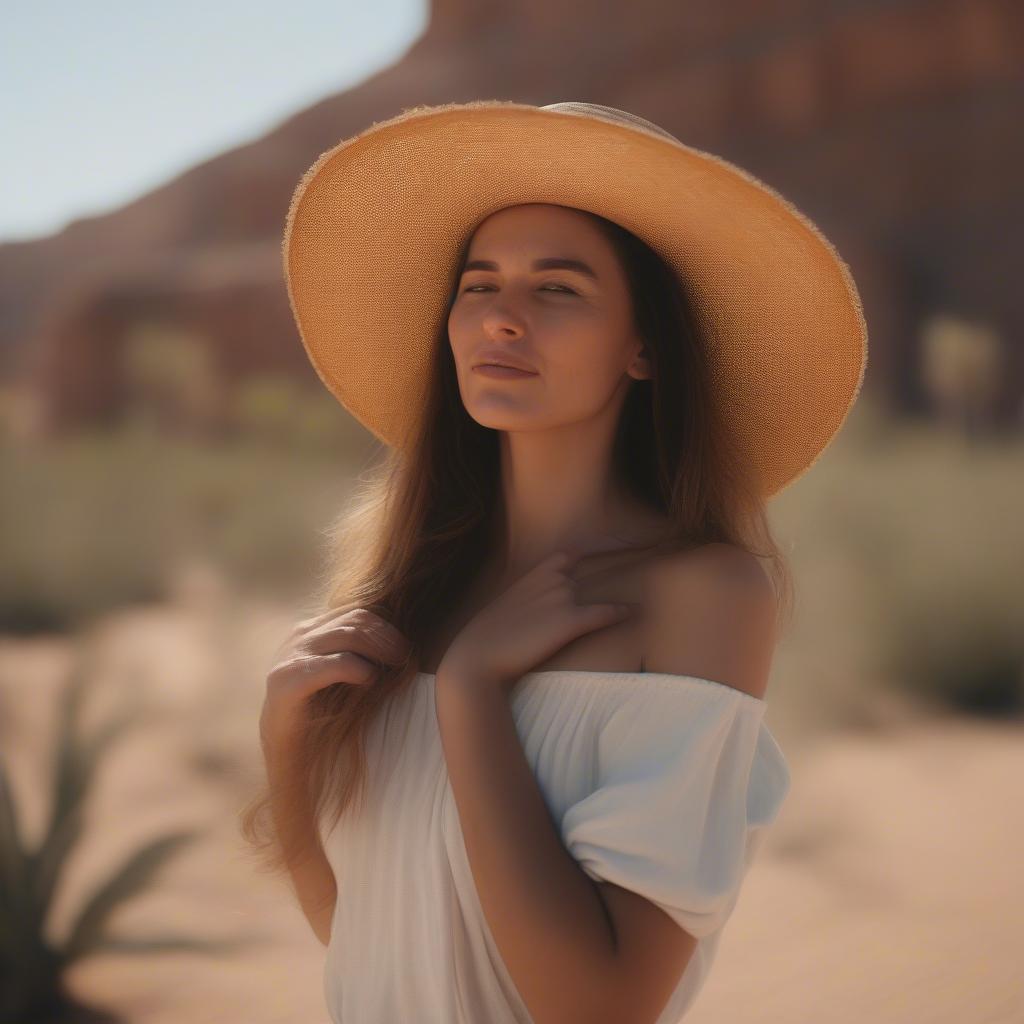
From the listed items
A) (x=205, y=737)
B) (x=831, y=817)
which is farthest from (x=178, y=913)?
(x=831, y=817)

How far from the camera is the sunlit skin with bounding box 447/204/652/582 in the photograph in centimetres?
168

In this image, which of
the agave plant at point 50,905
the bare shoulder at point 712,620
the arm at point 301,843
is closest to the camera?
the bare shoulder at point 712,620

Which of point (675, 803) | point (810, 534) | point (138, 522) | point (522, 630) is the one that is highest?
point (810, 534)

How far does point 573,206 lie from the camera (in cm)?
179

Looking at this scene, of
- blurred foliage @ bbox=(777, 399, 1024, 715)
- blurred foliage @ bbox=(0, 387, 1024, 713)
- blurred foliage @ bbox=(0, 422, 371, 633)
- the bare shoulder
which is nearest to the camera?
the bare shoulder

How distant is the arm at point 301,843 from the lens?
5.71 feet

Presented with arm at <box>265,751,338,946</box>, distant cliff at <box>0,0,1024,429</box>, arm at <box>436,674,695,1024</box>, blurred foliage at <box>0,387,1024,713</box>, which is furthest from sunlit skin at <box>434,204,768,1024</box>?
distant cliff at <box>0,0,1024,429</box>

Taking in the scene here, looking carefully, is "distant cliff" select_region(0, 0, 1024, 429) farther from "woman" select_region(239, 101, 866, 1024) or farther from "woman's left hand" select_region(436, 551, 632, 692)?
"woman's left hand" select_region(436, 551, 632, 692)

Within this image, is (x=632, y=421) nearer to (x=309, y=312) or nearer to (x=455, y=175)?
(x=455, y=175)

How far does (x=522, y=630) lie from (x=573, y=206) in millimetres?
642

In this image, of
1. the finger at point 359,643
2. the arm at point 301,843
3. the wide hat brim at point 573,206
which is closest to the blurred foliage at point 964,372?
the wide hat brim at point 573,206

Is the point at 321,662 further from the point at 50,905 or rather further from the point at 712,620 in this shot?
the point at 50,905

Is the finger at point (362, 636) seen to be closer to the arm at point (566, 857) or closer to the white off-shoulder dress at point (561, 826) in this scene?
the white off-shoulder dress at point (561, 826)

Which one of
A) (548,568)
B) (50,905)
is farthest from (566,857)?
(50,905)
